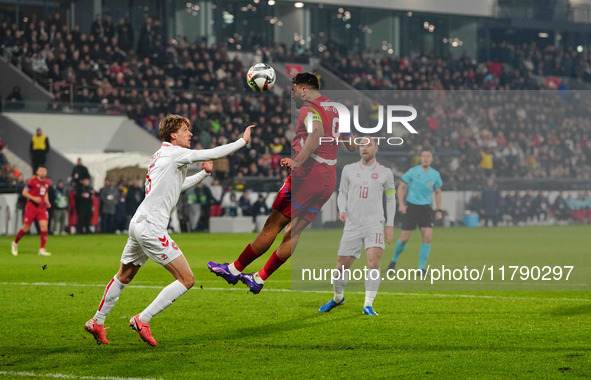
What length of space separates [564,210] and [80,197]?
1547 centimetres

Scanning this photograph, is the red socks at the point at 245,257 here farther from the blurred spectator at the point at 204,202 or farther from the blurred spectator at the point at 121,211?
the blurred spectator at the point at 204,202

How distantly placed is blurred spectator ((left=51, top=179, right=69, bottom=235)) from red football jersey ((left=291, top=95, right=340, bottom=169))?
65.3 feet

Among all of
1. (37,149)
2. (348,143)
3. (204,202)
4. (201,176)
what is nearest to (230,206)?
(204,202)

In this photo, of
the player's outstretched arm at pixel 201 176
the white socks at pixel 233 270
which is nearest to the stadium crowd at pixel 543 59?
the white socks at pixel 233 270

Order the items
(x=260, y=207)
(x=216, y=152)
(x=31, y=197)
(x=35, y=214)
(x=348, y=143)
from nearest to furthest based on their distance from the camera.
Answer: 1. (x=216, y=152)
2. (x=348, y=143)
3. (x=31, y=197)
4. (x=35, y=214)
5. (x=260, y=207)

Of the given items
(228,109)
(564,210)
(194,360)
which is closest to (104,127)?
(228,109)

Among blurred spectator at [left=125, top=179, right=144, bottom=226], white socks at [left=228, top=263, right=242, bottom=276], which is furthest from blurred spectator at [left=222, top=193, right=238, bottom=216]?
white socks at [left=228, top=263, right=242, bottom=276]

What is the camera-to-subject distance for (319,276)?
41.0 ft

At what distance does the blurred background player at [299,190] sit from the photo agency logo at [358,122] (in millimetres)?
44

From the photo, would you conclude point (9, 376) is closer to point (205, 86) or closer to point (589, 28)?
point (205, 86)

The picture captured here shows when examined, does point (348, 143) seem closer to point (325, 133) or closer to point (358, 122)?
point (325, 133)

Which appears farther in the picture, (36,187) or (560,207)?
(560,207)

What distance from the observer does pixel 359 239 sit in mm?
11508

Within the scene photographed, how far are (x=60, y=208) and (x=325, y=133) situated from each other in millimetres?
20807
